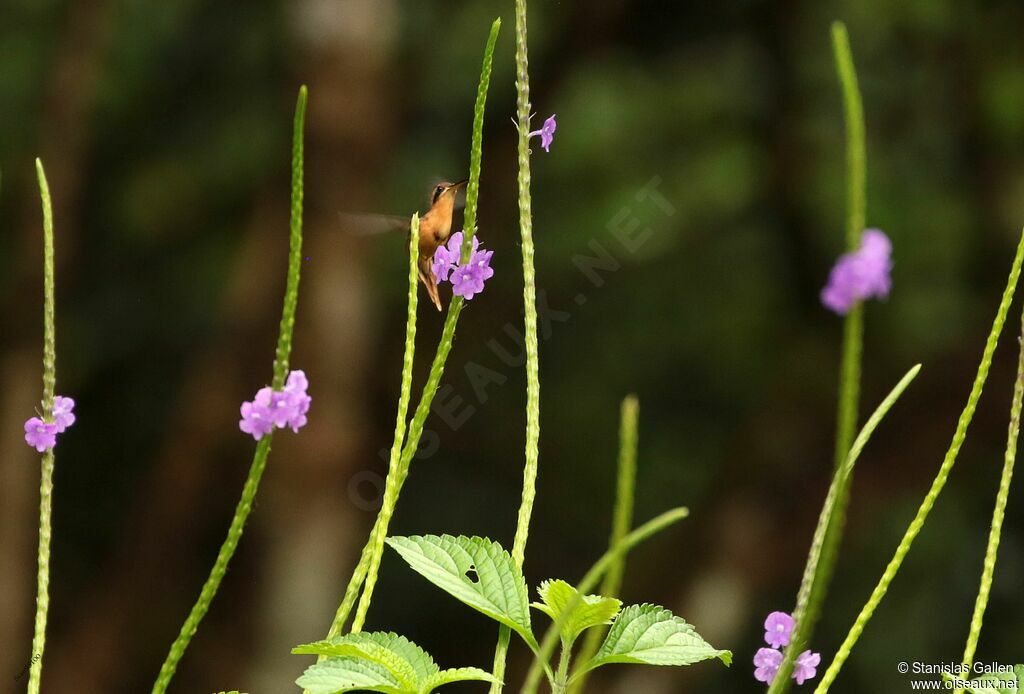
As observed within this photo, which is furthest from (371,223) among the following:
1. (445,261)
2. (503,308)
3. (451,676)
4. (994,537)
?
(503,308)

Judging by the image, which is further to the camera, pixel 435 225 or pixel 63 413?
pixel 435 225

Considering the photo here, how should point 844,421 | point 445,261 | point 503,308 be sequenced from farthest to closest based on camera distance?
point 503,308 → point 445,261 → point 844,421

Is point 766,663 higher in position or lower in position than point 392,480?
lower

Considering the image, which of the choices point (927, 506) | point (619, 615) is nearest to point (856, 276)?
point (927, 506)

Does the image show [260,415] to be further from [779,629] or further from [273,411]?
[779,629]

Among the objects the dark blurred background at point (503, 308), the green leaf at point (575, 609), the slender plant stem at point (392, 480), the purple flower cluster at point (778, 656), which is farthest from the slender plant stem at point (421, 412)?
the dark blurred background at point (503, 308)

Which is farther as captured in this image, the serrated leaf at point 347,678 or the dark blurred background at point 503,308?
the dark blurred background at point 503,308

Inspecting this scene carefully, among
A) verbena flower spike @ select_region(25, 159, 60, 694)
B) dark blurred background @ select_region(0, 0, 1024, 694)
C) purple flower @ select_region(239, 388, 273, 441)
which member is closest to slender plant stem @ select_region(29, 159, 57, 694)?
verbena flower spike @ select_region(25, 159, 60, 694)

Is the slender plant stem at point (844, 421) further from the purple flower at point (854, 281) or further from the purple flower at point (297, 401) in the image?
the purple flower at point (297, 401)

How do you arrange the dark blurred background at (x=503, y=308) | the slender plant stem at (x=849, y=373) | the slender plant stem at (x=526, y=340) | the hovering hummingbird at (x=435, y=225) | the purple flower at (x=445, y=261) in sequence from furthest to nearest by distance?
the dark blurred background at (x=503, y=308)
the hovering hummingbird at (x=435, y=225)
the purple flower at (x=445, y=261)
the slender plant stem at (x=526, y=340)
the slender plant stem at (x=849, y=373)
